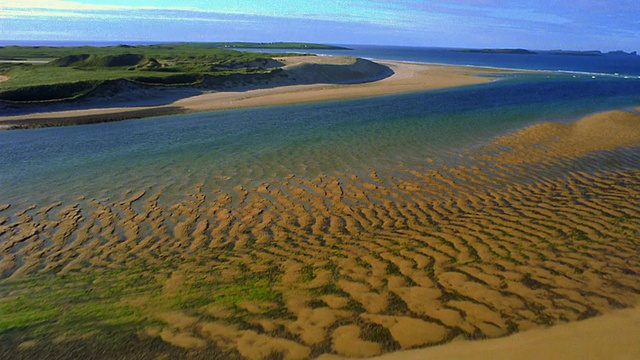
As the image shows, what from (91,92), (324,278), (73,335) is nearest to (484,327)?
(324,278)

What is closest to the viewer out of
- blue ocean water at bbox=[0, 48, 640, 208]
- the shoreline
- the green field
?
blue ocean water at bbox=[0, 48, 640, 208]

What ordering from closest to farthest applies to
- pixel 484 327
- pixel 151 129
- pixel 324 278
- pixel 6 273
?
pixel 484 327 → pixel 324 278 → pixel 6 273 → pixel 151 129

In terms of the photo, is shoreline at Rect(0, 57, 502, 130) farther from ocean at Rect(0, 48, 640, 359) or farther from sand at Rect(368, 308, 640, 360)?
sand at Rect(368, 308, 640, 360)

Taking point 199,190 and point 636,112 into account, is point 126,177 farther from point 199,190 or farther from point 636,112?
point 636,112

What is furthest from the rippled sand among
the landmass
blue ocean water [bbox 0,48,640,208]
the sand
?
the landmass

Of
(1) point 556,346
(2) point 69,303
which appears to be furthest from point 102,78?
(1) point 556,346

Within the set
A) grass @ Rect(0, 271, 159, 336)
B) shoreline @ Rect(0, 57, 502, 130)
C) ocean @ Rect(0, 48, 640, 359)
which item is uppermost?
shoreline @ Rect(0, 57, 502, 130)

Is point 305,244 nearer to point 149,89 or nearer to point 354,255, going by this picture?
point 354,255
